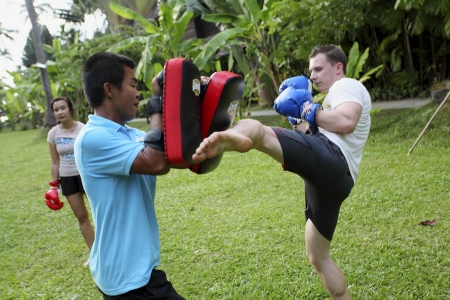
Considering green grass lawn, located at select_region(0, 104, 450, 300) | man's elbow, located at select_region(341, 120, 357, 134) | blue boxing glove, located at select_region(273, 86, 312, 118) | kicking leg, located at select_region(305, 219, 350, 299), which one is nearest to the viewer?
man's elbow, located at select_region(341, 120, 357, 134)

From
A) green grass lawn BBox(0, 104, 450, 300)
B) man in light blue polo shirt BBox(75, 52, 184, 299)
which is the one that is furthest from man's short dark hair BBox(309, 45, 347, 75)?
green grass lawn BBox(0, 104, 450, 300)

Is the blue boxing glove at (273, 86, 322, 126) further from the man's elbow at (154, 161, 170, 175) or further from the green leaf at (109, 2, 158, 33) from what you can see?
the green leaf at (109, 2, 158, 33)

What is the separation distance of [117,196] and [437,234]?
291cm

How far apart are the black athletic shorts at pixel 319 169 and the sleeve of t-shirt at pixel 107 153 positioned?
76 cm

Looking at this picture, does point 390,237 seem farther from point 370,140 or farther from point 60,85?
point 60,85

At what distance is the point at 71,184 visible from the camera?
3.69m

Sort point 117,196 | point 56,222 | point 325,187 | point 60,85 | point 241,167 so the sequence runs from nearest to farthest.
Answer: point 117,196 → point 325,187 → point 56,222 → point 241,167 → point 60,85

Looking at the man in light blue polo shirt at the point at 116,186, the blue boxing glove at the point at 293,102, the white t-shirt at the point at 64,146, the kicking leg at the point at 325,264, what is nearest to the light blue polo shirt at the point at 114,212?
the man in light blue polo shirt at the point at 116,186

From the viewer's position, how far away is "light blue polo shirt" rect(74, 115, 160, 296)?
1543mm

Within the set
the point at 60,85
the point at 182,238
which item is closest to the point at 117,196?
the point at 182,238

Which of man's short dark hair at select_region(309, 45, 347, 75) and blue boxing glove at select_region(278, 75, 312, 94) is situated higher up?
man's short dark hair at select_region(309, 45, 347, 75)

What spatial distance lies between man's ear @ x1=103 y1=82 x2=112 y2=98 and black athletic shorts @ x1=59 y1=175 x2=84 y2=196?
2.27 metres

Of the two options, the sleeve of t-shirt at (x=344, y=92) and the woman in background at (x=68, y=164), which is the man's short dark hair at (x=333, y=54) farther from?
the woman in background at (x=68, y=164)

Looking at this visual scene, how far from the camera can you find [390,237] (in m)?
3.45
